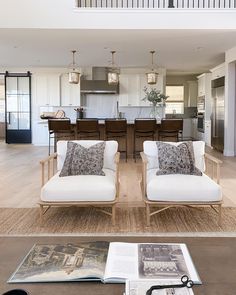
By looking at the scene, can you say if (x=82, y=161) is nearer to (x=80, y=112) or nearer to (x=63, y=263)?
(x=63, y=263)

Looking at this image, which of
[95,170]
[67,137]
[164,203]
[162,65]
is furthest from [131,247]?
[162,65]

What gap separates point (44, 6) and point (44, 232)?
4569 mm

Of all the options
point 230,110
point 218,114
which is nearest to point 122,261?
point 230,110

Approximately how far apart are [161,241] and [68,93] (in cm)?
1016

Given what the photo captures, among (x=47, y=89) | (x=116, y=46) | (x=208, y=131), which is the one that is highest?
(x=116, y=46)

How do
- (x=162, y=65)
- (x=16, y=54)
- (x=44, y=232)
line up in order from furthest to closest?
1. (x=162, y=65)
2. (x=16, y=54)
3. (x=44, y=232)

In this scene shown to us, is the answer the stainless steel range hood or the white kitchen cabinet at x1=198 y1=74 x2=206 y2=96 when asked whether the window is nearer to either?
the white kitchen cabinet at x1=198 y1=74 x2=206 y2=96

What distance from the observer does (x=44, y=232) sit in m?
3.24

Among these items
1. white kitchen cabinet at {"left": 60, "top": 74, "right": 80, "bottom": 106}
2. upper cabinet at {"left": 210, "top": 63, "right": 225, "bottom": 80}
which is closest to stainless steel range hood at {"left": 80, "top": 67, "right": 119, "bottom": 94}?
white kitchen cabinet at {"left": 60, "top": 74, "right": 80, "bottom": 106}

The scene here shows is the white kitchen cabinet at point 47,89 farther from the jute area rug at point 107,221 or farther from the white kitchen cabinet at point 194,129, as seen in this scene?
the jute area rug at point 107,221

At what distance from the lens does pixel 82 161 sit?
12.4ft

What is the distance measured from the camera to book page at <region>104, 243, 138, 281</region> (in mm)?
1397

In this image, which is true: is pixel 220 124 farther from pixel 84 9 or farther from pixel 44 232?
pixel 44 232

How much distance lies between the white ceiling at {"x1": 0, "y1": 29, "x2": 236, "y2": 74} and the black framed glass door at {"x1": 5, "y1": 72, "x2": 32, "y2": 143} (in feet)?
2.66
